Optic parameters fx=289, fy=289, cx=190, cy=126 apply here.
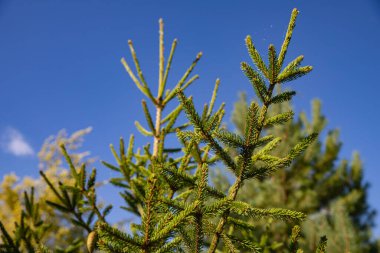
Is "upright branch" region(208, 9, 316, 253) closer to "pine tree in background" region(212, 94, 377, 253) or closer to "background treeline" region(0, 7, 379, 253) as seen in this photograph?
"background treeline" region(0, 7, 379, 253)

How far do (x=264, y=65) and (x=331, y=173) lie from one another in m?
9.44

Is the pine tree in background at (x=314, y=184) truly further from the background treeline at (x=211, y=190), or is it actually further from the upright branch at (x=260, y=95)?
the upright branch at (x=260, y=95)

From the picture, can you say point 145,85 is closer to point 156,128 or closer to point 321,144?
point 156,128

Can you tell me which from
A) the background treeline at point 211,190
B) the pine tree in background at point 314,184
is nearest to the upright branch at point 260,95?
the background treeline at point 211,190

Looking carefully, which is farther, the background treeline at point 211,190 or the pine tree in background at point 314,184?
the pine tree in background at point 314,184

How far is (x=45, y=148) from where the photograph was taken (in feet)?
56.6

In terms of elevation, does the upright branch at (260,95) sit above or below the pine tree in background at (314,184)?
below

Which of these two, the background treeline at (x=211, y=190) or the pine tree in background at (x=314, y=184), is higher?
the pine tree in background at (x=314, y=184)

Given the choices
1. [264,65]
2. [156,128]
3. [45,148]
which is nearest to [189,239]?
[264,65]

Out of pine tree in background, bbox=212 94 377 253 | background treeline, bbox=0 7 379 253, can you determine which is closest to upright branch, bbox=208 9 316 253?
background treeline, bbox=0 7 379 253

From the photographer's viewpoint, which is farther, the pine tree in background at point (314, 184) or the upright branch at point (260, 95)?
the pine tree in background at point (314, 184)

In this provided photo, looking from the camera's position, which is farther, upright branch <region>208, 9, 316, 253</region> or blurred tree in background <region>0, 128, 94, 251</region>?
blurred tree in background <region>0, 128, 94, 251</region>

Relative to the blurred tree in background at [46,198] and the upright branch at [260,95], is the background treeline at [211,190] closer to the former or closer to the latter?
the upright branch at [260,95]

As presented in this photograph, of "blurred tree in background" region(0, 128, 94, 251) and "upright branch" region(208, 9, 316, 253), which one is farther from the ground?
"blurred tree in background" region(0, 128, 94, 251)
